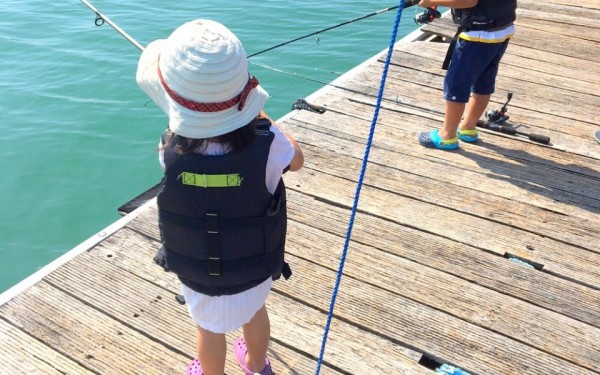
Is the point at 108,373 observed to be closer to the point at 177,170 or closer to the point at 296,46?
the point at 177,170

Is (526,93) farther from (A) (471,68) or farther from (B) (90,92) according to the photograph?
(B) (90,92)

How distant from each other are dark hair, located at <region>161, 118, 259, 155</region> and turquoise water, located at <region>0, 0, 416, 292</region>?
3.44 m

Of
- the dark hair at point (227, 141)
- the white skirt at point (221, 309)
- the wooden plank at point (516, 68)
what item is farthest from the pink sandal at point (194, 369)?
the wooden plank at point (516, 68)

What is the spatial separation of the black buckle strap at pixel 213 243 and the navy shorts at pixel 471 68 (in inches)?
97.9

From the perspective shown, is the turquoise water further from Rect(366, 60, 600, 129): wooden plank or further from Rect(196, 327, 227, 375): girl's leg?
Rect(196, 327, 227, 375): girl's leg

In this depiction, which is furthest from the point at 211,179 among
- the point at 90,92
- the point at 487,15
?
the point at 90,92

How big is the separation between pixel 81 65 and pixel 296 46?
3.30 m

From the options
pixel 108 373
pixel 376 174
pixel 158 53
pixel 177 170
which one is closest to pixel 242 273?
pixel 177 170

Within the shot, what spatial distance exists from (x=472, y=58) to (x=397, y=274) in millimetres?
1596

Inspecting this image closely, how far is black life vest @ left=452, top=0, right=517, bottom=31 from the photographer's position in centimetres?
348

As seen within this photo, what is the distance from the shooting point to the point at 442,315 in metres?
2.69

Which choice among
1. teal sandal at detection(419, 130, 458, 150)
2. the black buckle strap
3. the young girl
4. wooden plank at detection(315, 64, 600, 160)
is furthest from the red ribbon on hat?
wooden plank at detection(315, 64, 600, 160)

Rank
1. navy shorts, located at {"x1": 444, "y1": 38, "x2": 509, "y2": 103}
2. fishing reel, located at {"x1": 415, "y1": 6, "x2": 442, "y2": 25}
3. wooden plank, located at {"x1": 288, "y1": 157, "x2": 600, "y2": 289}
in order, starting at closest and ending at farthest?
wooden plank, located at {"x1": 288, "y1": 157, "x2": 600, "y2": 289} → navy shorts, located at {"x1": 444, "y1": 38, "x2": 509, "y2": 103} → fishing reel, located at {"x1": 415, "y1": 6, "x2": 442, "y2": 25}

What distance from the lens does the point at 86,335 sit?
254 centimetres
